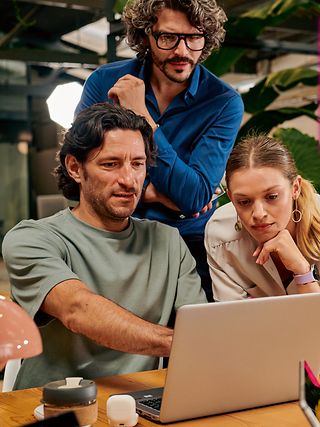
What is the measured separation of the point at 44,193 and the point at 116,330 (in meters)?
6.83

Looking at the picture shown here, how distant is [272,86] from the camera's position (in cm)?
477

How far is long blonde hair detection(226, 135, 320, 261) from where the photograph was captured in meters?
2.26

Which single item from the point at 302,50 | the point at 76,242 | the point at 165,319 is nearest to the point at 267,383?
the point at 165,319

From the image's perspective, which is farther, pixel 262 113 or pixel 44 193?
pixel 44 193

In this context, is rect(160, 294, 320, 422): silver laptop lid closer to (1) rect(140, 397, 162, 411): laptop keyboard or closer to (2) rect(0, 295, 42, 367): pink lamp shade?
(1) rect(140, 397, 162, 411): laptop keyboard

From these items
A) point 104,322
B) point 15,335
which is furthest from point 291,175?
point 15,335

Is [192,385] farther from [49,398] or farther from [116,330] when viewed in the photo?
[116,330]

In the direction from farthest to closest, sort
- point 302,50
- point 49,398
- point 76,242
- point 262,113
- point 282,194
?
point 302,50, point 262,113, point 282,194, point 76,242, point 49,398

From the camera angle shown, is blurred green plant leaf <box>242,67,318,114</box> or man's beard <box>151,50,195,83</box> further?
blurred green plant leaf <box>242,67,318,114</box>

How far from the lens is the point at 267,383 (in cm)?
155

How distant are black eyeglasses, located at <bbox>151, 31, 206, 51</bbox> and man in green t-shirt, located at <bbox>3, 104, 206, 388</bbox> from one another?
0.83ft

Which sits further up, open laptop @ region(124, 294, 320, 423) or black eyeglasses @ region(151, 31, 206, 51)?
black eyeglasses @ region(151, 31, 206, 51)

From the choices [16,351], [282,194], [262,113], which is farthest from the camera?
[262,113]

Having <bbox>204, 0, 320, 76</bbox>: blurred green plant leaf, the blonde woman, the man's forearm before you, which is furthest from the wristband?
<bbox>204, 0, 320, 76</bbox>: blurred green plant leaf
